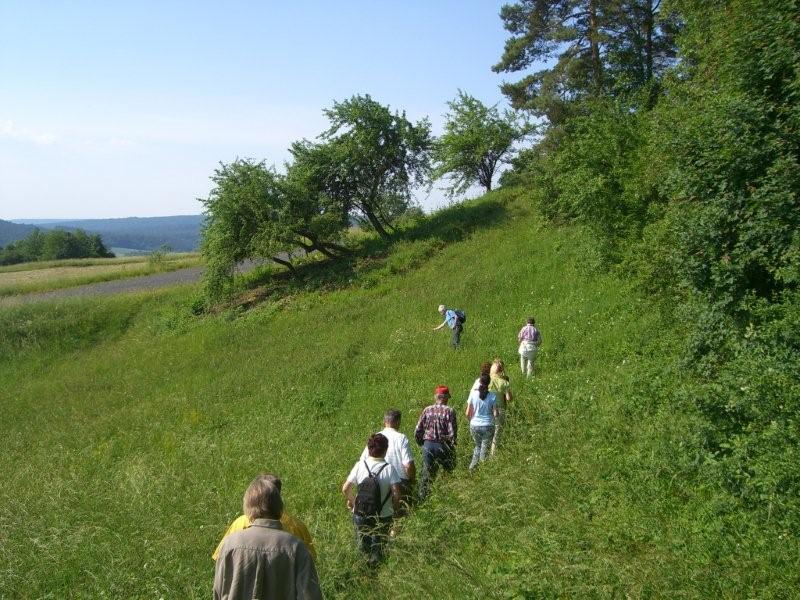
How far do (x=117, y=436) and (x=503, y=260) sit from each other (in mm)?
13216

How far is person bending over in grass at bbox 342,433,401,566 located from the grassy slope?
0.21m

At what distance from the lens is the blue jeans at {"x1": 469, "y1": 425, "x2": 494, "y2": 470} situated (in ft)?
25.0

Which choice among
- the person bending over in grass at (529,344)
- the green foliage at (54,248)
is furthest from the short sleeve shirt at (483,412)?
the green foliage at (54,248)

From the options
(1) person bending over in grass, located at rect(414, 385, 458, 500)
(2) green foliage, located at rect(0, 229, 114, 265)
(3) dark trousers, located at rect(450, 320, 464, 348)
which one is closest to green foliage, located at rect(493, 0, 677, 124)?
(3) dark trousers, located at rect(450, 320, 464, 348)

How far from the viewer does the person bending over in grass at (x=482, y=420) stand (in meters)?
7.65

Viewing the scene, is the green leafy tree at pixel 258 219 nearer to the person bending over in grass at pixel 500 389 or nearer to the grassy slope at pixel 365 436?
the grassy slope at pixel 365 436

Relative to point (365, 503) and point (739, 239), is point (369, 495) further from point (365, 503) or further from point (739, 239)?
point (739, 239)

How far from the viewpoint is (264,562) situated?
3498mm

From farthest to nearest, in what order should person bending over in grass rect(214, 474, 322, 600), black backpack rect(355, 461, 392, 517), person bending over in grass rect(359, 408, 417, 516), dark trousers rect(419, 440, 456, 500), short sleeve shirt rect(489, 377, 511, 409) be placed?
short sleeve shirt rect(489, 377, 511, 409) → dark trousers rect(419, 440, 456, 500) → person bending over in grass rect(359, 408, 417, 516) → black backpack rect(355, 461, 392, 517) → person bending over in grass rect(214, 474, 322, 600)

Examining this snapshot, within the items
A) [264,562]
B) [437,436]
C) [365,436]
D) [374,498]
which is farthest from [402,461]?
[365,436]

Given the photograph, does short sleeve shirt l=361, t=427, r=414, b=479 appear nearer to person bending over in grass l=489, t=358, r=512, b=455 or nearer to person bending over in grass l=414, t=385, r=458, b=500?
person bending over in grass l=414, t=385, r=458, b=500

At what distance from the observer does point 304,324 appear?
65.0 ft

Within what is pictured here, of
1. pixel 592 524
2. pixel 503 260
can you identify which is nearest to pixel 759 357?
pixel 592 524

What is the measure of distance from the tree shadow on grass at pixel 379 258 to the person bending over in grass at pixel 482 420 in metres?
15.1
